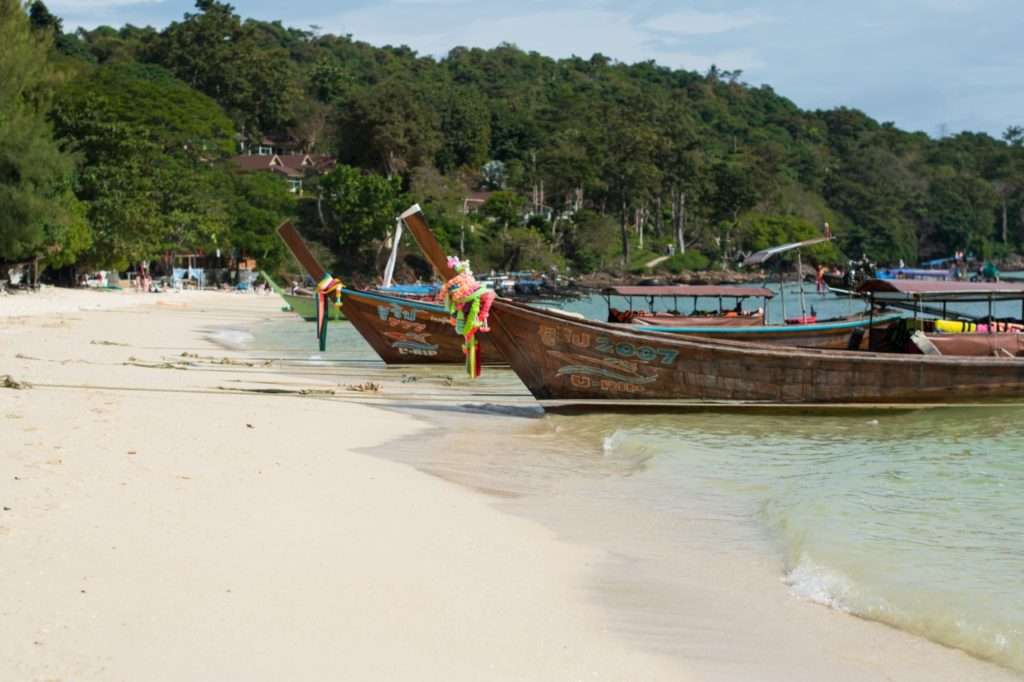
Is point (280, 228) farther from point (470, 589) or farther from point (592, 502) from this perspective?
point (470, 589)

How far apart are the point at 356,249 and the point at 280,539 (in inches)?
2542

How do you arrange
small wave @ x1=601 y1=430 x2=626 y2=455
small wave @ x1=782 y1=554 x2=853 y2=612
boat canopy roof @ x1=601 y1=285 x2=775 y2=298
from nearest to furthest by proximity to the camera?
small wave @ x1=782 y1=554 x2=853 y2=612, small wave @ x1=601 y1=430 x2=626 y2=455, boat canopy roof @ x1=601 y1=285 x2=775 y2=298

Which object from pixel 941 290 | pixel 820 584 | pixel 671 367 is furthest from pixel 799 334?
pixel 820 584

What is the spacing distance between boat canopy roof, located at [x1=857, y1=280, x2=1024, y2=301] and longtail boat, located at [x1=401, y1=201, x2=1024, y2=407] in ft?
4.95

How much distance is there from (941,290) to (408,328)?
9421 millimetres

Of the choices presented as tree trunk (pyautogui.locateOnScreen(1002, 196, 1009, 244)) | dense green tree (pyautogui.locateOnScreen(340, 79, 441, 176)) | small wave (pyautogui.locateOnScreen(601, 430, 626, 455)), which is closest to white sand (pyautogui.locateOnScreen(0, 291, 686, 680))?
small wave (pyautogui.locateOnScreen(601, 430, 626, 455))

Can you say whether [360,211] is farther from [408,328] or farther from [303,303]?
[408,328]

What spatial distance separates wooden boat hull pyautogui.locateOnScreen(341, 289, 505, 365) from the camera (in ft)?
67.4

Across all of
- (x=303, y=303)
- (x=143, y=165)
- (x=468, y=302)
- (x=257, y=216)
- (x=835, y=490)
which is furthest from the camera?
(x=257, y=216)

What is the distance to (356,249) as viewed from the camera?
70312mm

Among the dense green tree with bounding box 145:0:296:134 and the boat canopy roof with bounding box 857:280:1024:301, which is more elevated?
the dense green tree with bounding box 145:0:296:134

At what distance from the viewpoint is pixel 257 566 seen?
604 cm

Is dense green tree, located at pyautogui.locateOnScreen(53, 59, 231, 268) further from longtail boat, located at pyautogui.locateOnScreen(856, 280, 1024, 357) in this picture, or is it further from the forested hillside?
longtail boat, located at pyautogui.locateOnScreen(856, 280, 1024, 357)

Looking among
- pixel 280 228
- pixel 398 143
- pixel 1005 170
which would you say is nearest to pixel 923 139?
pixel 1005 170
